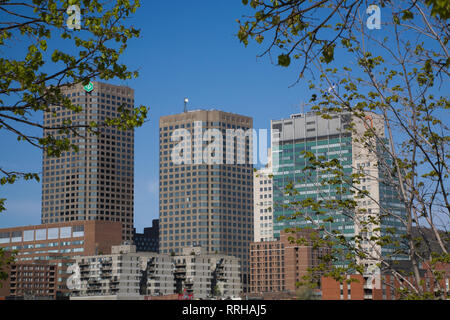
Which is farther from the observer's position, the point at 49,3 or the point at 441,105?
the point at 441,105

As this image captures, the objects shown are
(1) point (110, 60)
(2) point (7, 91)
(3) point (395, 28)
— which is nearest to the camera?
(2) point (7, 91)

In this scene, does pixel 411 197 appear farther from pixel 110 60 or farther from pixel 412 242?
pixel 110 60

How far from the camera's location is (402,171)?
20453mm
